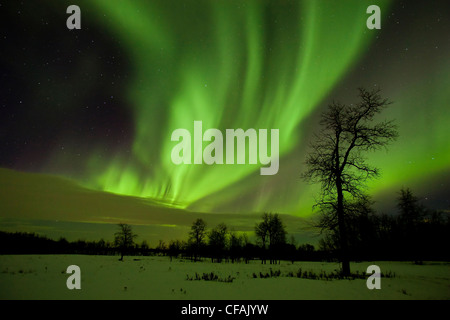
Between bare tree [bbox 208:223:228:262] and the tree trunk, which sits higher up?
the tree trunk

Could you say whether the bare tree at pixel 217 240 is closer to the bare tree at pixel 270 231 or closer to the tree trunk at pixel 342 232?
the bare tree at pixel 270 231

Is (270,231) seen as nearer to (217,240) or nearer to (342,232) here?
(217,240)

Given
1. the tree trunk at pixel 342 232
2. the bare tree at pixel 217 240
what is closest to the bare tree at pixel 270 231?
the bare tree at pixel 217 240

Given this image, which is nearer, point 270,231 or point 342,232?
point 342,232

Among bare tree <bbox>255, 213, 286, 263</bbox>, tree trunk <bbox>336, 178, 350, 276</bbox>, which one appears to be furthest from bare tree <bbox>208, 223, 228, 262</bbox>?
tree trunk <bbox>336, 178, 350, 276</bbox>

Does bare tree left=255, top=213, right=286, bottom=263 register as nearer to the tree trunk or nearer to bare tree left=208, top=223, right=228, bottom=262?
bare tree left=208, top=223, right=228, bottom=262

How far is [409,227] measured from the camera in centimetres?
4059

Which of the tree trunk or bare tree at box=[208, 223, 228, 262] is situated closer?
the tree trunk

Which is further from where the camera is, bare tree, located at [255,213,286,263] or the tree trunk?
bare tree, located at [255,213,286,263]

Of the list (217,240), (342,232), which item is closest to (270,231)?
(217,240)

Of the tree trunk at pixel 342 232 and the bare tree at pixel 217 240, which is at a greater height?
the tree trunk at pixel 342 232
